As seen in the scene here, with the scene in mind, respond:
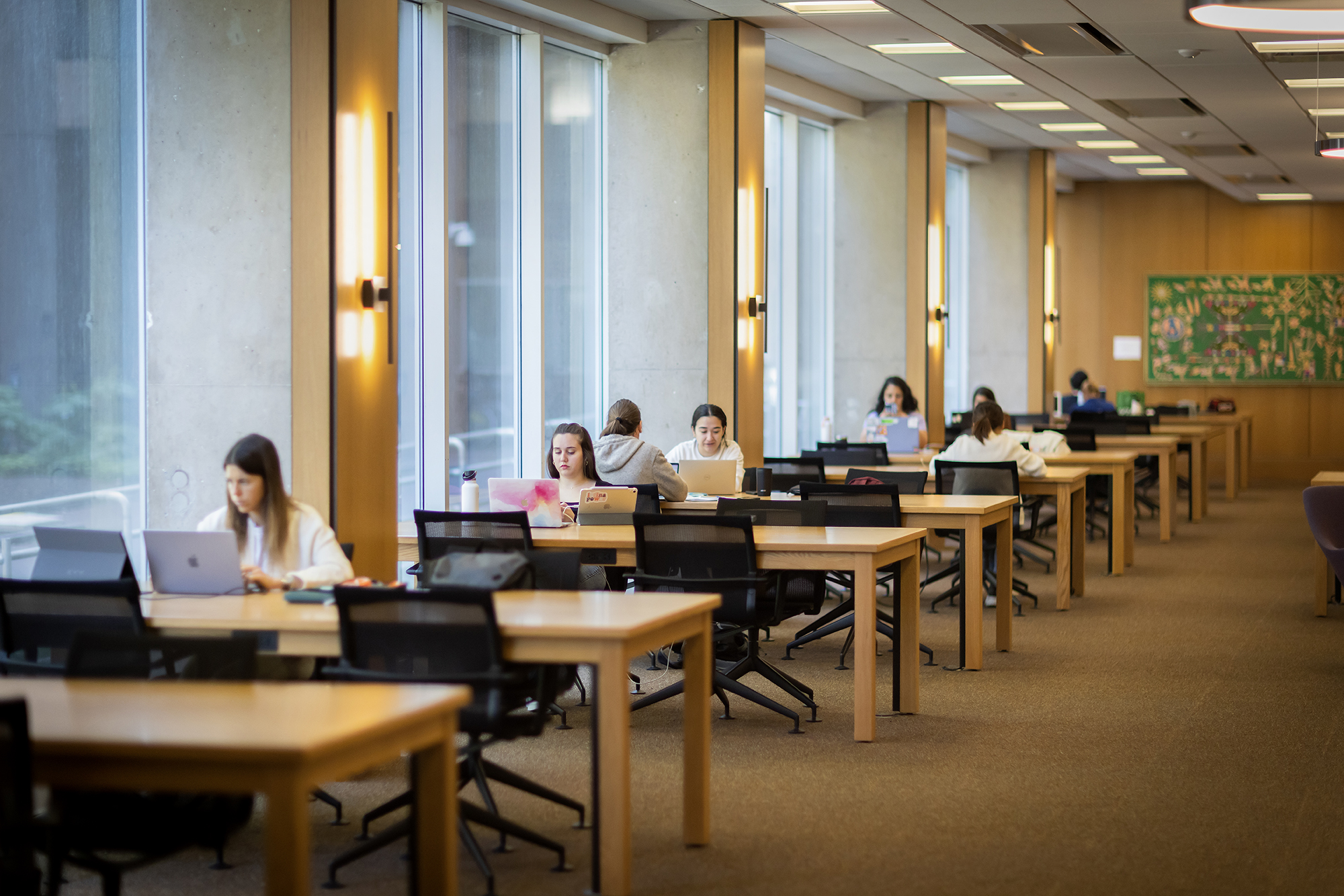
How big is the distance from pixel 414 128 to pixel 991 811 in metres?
5.20

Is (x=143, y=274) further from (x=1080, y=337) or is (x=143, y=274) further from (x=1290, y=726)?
(x=1080, y=337)

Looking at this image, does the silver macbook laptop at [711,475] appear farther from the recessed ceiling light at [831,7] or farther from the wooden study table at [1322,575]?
the wooden study table at [1322,575]

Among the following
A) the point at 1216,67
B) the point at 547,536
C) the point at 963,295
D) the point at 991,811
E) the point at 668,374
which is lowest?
the point at 991,811

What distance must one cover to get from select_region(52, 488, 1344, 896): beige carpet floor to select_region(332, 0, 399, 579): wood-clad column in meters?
1.27

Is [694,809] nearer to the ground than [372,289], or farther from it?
nearer to the ground

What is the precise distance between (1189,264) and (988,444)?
11.8 meters

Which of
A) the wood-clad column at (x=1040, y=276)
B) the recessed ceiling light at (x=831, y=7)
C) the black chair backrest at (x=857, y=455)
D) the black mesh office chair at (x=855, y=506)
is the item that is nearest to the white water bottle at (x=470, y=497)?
the black mesh office chair at (x=855, y=506)

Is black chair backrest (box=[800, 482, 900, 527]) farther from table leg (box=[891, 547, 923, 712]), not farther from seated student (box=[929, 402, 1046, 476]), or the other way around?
seated student (box=[929, 402, 1046, 476])

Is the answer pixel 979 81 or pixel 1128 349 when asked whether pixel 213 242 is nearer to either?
pixel 979 81

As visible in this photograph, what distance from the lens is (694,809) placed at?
4.24 m

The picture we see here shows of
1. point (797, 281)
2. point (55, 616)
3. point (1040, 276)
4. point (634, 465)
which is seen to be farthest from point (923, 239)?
point (55, 616)

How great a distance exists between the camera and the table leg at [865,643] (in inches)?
214

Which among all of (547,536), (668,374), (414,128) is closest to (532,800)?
(547,536)

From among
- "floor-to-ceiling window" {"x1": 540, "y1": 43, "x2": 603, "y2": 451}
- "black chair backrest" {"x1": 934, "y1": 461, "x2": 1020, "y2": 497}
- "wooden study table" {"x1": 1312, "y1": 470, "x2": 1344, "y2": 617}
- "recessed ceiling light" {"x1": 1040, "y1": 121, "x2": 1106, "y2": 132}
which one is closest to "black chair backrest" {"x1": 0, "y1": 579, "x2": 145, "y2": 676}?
"floor-to-ceiling window" {"x1": 540, "y1": 43, "x2": 603, "y2": 451}
